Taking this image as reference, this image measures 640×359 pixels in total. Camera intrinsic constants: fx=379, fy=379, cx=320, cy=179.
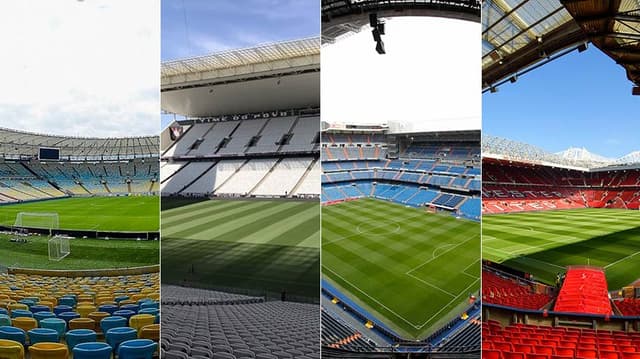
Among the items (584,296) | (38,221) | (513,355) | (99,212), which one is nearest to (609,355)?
(513,355)

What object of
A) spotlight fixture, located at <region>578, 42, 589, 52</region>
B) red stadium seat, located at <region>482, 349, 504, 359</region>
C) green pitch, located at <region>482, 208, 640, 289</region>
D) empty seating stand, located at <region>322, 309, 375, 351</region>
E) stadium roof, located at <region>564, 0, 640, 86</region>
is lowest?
green pitch, located at <region>482, 208, 640, 289</region>

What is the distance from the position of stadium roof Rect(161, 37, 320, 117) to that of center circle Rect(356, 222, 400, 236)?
0.75 meters

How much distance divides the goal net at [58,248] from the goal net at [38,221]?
3915mm

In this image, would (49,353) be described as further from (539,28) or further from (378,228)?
(539,28)

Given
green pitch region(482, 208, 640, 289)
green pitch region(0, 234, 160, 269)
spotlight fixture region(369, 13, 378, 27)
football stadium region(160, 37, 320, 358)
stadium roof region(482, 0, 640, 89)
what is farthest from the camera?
green pitch region(0, 234, 160, 269)

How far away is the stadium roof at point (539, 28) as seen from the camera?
2260mm

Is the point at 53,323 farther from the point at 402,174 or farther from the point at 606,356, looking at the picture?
the point at 606,356

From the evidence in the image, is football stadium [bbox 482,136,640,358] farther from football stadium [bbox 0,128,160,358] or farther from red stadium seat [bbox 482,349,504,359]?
football stadium [bbox 0,128,160,358]

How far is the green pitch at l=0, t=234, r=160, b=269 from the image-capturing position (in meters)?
11.3

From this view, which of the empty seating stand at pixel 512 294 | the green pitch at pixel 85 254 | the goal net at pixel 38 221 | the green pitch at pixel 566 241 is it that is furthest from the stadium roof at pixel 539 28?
the goal net at pixel 38 221

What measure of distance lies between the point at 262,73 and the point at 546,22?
256cm

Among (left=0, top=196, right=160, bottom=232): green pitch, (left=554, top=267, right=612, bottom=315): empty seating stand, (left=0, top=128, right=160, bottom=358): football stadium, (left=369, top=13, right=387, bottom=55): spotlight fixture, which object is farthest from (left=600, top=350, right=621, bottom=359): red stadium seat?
(left=0, top=196, right=160, bottom=232): green pitch

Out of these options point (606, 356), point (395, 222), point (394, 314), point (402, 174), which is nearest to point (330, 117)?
point (402, 174)

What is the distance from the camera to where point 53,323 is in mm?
3289
